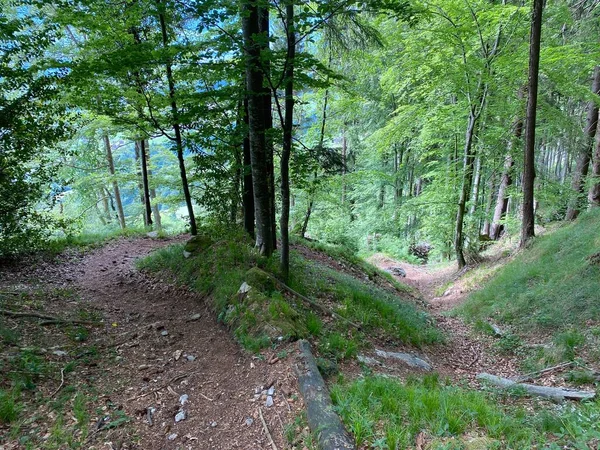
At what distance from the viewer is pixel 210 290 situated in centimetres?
624

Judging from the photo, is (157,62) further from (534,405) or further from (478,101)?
(478,101)

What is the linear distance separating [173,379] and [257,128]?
13.5 feet

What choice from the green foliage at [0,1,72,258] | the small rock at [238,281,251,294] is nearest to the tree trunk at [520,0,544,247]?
the small rock at [238,281,251,294]

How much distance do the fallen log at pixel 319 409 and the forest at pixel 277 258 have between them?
0.07ft

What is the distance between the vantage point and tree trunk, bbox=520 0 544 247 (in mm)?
9242

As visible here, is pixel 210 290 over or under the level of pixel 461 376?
over

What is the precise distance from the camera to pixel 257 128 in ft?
19.6

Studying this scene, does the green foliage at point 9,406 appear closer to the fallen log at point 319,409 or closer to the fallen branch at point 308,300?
the fallen log at point 319,409

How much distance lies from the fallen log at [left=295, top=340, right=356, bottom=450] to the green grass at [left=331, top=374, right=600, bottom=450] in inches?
3.8

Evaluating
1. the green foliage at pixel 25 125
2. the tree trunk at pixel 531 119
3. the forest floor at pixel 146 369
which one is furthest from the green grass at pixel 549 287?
the green foliage at pixel 25 125

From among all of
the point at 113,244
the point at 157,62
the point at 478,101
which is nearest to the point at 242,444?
the point at 157,62

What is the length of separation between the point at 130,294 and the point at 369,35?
300 inches

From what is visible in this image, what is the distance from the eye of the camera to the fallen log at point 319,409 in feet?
8.86

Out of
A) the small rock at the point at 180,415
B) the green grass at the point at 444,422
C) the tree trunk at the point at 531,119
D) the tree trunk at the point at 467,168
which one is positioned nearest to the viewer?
the green grass at the point at 444,422
